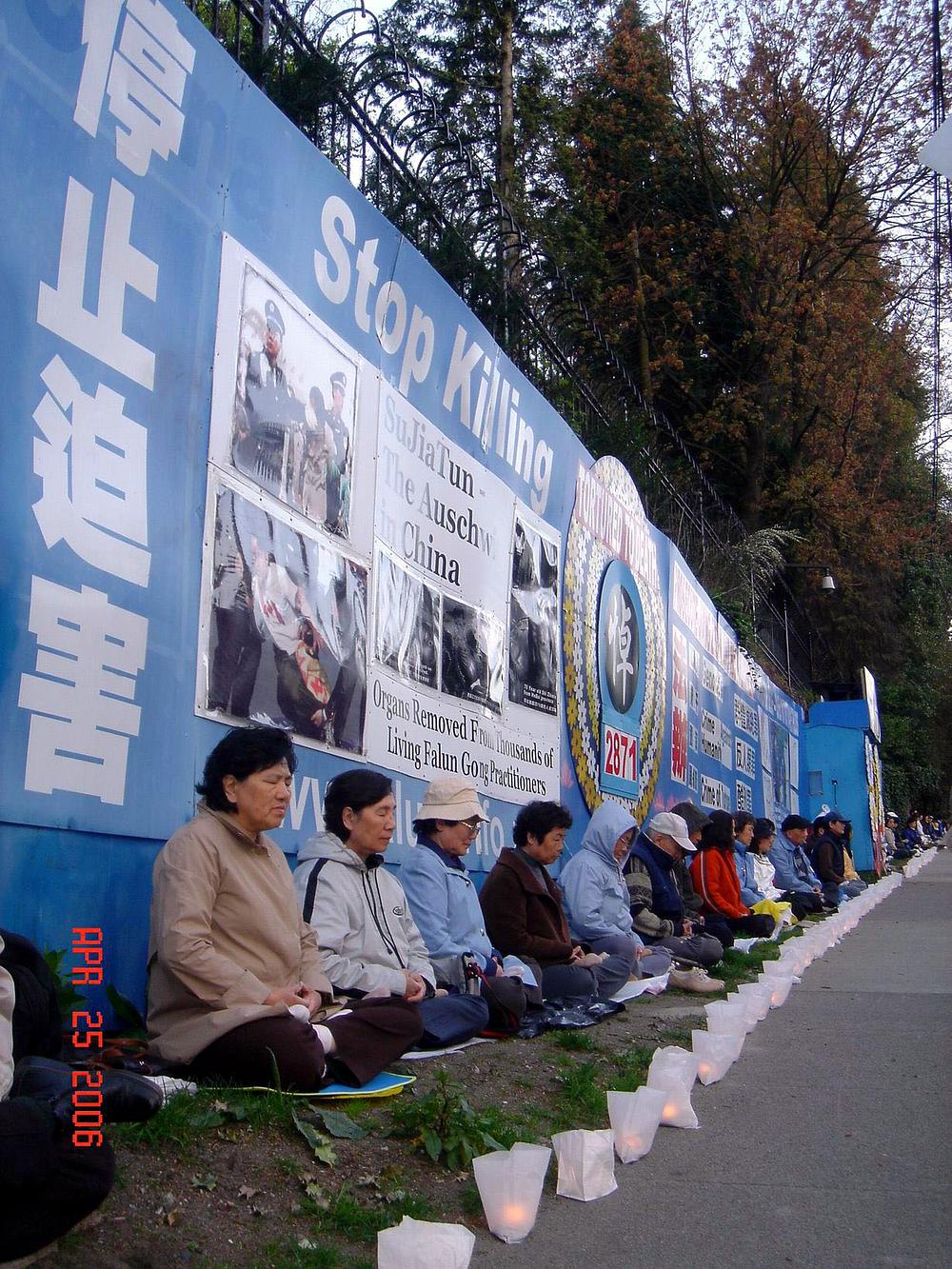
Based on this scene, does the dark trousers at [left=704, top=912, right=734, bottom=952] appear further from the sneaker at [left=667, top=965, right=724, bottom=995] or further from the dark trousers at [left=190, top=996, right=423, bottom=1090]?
the dark trousers at [left=190, top=996, right=423, bottom=1090]

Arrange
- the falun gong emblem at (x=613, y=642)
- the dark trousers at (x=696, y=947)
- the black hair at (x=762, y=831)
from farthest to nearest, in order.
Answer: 1. the black hair at (x=762, y=831)
2. the falun gong emblem at (x=613, y=642)
3. the dark trousers at (x=696, y=947)

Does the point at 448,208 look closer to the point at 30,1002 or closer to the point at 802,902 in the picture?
the point at 30,1002

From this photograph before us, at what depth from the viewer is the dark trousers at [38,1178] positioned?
2.55 m

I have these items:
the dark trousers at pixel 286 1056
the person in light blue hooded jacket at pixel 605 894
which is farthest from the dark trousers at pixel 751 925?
the dark trousers at pixel 286 1056

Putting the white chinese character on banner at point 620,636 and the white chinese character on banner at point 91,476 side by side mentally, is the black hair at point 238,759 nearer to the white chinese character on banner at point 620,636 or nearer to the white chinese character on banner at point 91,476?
the white chinese character on banner at point 91,476

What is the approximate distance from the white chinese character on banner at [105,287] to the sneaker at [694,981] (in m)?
4.90

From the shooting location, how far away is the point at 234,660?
201 inches

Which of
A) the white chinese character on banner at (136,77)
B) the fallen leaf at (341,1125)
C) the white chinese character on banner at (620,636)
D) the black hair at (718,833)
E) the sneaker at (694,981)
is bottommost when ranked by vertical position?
the fallen leaf at (341,1125)

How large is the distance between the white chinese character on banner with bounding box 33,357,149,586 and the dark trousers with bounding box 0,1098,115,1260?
1976 millimetres

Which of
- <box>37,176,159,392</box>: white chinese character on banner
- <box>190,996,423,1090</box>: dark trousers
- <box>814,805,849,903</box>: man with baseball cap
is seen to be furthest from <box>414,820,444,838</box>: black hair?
<box>814,805,849,903</box>: man with baseball cap

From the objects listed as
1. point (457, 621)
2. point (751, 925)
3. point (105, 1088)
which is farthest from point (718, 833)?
point (105, 1088)

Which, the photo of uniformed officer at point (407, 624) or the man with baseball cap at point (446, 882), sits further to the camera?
the photo of uniformed officer at point (407, 624)

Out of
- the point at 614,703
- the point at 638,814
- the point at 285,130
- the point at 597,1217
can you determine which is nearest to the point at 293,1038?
the point at 597,1217

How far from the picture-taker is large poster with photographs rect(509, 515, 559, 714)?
8695 millimetres
